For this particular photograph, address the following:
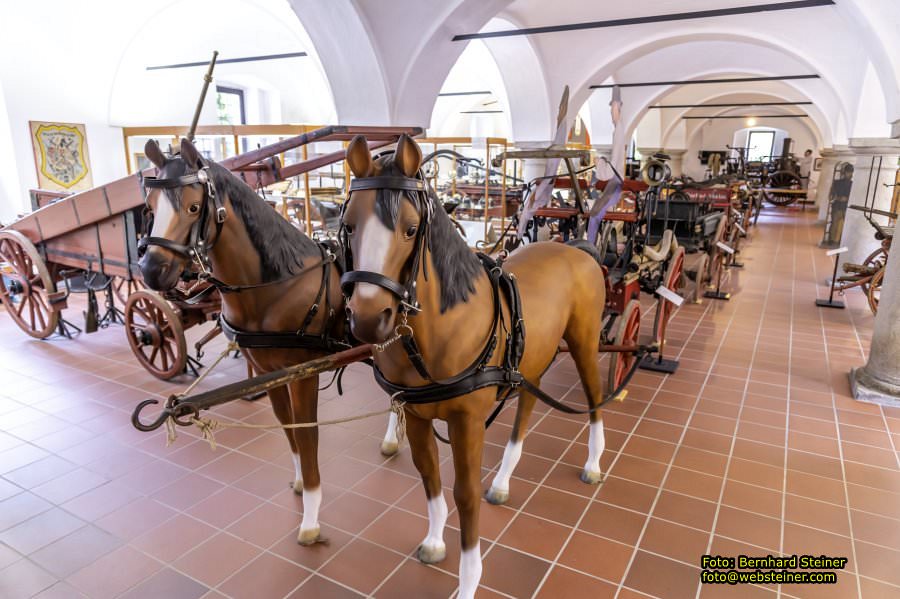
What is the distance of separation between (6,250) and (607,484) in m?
→ 6.76

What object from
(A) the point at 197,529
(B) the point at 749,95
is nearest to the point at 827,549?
(A) the point at 197,529

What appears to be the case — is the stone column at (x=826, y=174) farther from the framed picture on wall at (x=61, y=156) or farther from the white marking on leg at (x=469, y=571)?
the framed picture on wall at (x=61, y=156)

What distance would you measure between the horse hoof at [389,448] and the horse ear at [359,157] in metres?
2.72

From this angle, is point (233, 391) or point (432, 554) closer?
point (233, 391)

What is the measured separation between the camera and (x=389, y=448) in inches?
157

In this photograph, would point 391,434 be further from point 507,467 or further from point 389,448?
point 507,467

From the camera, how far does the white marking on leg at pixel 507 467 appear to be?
343 centimetres

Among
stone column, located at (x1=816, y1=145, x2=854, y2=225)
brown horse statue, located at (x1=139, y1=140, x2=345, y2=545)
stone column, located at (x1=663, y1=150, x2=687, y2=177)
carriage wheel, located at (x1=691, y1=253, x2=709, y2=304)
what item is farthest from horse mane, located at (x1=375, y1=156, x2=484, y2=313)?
stone column, located at (x1=663, y1=150, x2=687, y2=177)

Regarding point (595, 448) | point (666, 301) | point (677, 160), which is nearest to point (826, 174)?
Answer: point (677, 160)

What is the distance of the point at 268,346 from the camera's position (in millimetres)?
2871

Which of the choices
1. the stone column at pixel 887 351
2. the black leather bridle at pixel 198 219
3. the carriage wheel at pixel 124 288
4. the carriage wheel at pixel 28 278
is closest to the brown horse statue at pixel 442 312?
the black leather bridle at pixel 198 219

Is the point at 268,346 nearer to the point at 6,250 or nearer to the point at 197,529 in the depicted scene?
the point at 197,529

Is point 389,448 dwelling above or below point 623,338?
below

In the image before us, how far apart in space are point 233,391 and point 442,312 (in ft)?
2.49
